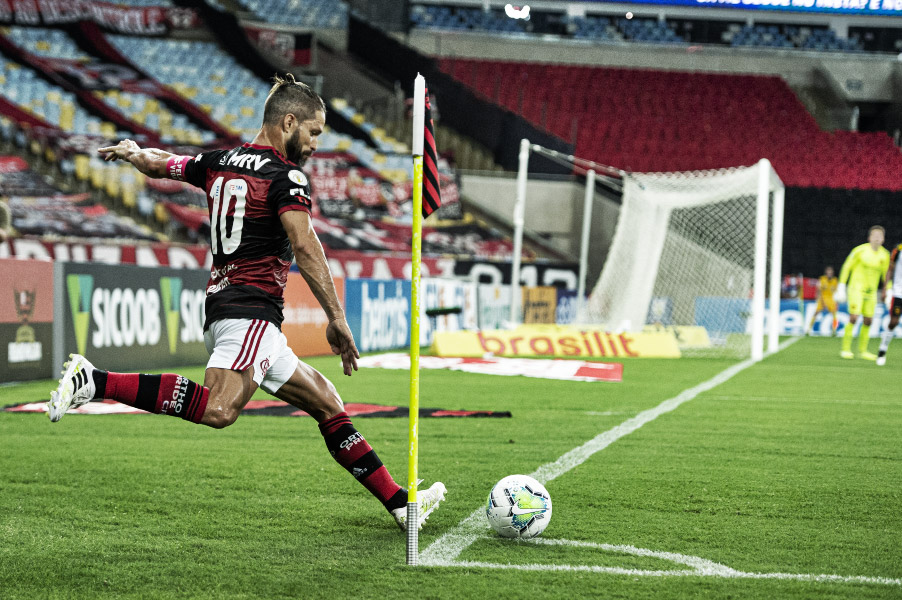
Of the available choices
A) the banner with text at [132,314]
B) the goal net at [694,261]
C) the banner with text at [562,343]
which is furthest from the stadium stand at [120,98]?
the banner with text at [132,314]

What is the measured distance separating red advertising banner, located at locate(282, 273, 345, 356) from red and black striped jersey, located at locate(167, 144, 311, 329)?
33.8 feet

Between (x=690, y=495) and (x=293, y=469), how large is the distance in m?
2.16

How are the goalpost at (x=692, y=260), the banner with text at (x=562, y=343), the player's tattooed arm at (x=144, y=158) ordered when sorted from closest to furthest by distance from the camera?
the player's tattooed arm at (x=144, y=158)
the banner with text at (x=562, y=343)
the goalpost at (x=692, y=260)

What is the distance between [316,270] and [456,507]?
151 centimetres

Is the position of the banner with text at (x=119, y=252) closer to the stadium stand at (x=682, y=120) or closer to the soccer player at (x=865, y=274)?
the soccer player at (x=865, y=274)

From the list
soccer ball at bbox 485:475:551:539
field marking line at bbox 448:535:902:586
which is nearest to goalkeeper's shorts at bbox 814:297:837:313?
soccer ball at bbox 485:475:551:539

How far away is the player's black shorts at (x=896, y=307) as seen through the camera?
14734 millimetres

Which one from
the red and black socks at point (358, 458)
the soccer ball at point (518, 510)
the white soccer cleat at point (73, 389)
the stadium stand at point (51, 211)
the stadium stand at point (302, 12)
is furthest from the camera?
the stadium stand at point (302, 12)

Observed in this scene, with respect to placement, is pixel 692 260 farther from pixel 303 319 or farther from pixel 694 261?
pixel 303 319

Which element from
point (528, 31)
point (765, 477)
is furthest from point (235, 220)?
point (528, 31)

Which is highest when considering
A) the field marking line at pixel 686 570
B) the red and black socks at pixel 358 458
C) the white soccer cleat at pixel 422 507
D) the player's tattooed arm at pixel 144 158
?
the player's tattooed arm at pixel 144 158

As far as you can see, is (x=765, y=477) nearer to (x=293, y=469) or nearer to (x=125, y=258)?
(x=293, y=469)

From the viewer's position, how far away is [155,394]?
12.2 ft

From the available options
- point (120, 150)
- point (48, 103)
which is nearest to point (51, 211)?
point (48, 103)
